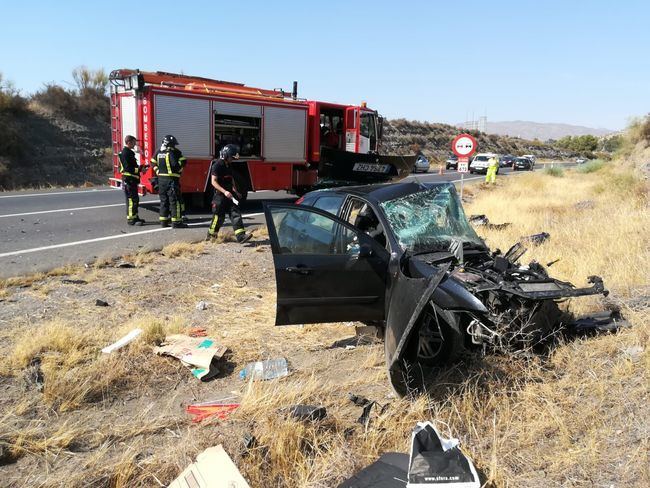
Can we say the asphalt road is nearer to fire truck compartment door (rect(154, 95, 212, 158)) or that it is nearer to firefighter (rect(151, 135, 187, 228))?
firefighter (rect(151, 135, 187, 228))

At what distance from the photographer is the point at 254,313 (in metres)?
5.26

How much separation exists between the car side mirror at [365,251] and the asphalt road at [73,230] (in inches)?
184

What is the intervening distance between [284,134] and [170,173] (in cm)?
425

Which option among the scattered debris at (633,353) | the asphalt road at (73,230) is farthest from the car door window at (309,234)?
the asphalt road at (73,230)

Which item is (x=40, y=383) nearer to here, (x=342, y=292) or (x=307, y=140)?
(x=342, y=292)

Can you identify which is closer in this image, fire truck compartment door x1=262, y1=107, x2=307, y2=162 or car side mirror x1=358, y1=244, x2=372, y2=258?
car side mirror x1=358, y1=244, x2=372, y2=258

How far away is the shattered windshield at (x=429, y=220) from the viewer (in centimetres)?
426

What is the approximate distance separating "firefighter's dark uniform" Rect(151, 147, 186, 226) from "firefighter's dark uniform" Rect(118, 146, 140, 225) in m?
0.48

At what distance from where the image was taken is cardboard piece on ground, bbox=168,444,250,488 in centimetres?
250

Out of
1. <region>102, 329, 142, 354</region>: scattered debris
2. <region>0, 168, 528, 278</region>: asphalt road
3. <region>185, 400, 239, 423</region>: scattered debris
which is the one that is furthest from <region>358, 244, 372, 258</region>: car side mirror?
<region>0, 168, 528, 278</region>: asphalt road

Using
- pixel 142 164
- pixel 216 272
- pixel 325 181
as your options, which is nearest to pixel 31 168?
pixel 142 164

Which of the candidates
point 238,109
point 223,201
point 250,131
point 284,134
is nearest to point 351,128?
point 284,134

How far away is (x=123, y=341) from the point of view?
4105 mm

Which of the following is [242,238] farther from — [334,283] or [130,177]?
[334,283]
